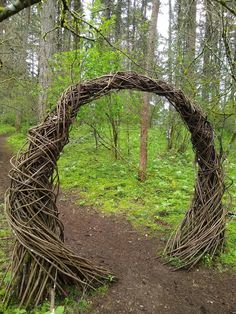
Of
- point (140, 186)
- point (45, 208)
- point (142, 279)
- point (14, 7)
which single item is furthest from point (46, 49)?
point (142, 279)

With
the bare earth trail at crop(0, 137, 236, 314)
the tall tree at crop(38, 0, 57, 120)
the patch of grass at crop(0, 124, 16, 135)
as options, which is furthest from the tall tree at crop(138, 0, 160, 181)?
the patch of grass at crop(0, 124, 16, 135)

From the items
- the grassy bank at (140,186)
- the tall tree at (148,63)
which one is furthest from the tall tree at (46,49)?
the tall tree at (148,63)

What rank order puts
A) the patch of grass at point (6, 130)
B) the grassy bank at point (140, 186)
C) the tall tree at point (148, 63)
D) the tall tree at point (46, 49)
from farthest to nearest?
the patch of grass at point (6, 130) → the tall tree at point (46, 49) → the tall tree at point (148, 63) → the grassy bank at point (140, 186)

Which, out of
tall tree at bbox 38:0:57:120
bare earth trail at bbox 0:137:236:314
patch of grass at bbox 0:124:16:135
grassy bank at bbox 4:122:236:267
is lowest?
bare earth trail at bbox 0:137:236:314

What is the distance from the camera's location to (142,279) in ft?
10.8

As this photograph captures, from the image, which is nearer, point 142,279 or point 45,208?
point 45,208

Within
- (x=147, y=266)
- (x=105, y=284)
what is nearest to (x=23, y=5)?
(x=105, y=284)

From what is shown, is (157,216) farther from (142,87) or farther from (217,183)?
(142,87)

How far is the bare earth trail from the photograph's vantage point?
9.44 feet

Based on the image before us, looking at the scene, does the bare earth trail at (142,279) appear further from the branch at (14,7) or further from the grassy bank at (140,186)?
the branch at (14,7)

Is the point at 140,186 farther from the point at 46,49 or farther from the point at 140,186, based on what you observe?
the point at 46,49

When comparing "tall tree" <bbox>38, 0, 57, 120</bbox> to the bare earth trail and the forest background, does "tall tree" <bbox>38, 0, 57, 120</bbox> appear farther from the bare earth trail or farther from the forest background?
the bare earth trail

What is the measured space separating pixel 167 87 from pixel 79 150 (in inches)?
282

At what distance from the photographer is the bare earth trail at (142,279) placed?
2877 mm
